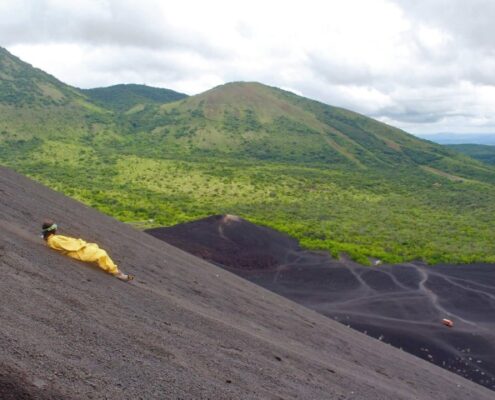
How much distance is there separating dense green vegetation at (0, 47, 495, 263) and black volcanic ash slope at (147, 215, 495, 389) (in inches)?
156

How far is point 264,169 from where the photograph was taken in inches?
3787

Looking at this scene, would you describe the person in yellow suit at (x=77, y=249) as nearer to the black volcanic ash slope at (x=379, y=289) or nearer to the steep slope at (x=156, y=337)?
the steep slope at (x=156, y=337)

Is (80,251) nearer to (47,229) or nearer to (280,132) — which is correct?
(47,229)

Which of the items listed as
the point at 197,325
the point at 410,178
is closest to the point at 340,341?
the point at 197,325

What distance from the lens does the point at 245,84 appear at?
547 ft

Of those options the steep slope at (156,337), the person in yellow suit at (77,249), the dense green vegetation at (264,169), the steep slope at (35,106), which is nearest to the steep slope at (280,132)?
the dense green vegetation at (264,169)

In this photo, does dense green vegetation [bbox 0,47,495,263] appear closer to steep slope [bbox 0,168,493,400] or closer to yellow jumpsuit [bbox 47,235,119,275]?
steep slope [bbox 0,168,493,400]

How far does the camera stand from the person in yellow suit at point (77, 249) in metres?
10.6

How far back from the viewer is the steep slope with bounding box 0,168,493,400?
6.25 m

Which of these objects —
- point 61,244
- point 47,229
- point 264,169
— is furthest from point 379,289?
point 264,169

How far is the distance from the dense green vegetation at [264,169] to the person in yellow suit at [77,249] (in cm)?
2934

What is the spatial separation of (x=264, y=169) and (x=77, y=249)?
282ft

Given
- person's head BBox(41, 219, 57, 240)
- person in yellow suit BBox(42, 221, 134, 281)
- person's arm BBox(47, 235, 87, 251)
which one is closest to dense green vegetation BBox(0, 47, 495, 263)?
person in yellow suit BBox(42, 221, 134, 281)

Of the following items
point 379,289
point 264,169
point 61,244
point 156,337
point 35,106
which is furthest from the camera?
point 35,106
